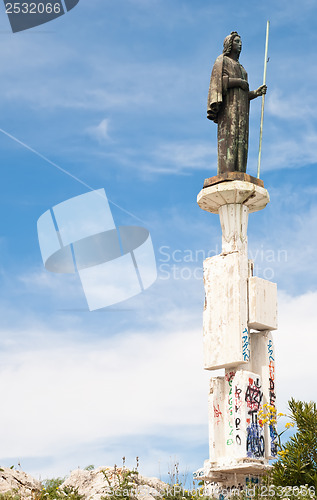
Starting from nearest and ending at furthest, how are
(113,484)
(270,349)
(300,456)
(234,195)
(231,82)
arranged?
1. (300,456)
2. (113,484)
3. (270,349)
4. (234,195)
5. (231,82)

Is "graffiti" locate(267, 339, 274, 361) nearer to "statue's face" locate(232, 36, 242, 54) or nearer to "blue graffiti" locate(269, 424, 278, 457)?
"blue graffiti" locate(269, 424, 278, 457)

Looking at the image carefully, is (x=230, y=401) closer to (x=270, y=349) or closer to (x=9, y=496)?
(x=270, y=349)

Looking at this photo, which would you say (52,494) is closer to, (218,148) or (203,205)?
(203,205)

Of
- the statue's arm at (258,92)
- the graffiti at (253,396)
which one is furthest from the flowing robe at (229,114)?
the graffiti at (253,396)

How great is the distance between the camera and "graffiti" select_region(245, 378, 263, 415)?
15695mm

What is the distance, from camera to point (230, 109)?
57.2 ft

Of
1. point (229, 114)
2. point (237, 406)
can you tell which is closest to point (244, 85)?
point (229, 114)

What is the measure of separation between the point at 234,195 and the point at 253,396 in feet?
14.4

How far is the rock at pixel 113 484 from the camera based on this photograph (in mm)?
14359

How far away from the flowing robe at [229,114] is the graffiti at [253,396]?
482 centimetres

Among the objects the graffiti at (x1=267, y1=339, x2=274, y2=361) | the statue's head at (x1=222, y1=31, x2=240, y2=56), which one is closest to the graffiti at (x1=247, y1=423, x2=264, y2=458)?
the graffiti at (x1=267, y1=339, x2=274, y2=361)

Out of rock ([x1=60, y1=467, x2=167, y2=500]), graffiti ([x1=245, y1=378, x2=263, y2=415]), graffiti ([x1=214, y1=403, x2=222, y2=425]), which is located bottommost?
rock ([x1=60, y1=467, x2=167, y2=500])

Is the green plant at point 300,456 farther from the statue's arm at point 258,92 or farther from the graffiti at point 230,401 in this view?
the statue's arm at point 258,92

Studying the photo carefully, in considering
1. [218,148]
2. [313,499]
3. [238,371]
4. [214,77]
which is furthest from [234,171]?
[313,499]
